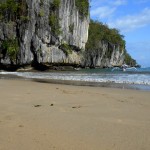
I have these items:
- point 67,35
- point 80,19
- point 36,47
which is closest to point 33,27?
point 36,47

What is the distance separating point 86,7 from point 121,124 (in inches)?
2394

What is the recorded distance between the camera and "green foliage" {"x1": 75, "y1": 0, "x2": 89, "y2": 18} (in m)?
61.7

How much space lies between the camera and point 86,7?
64375mm

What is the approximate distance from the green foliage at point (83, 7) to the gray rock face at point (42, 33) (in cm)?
154

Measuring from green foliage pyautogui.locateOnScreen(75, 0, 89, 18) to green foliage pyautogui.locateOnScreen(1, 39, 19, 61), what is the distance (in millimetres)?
17543

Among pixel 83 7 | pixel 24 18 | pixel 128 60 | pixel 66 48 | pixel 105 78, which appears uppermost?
pixel 83 7

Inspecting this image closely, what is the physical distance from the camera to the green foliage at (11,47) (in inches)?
1926

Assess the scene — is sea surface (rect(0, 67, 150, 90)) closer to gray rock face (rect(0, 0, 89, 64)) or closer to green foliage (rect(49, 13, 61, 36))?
gray rock face (rect(0, 0, 89, 64))

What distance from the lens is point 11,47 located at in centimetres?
4884

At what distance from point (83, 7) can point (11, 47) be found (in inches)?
802

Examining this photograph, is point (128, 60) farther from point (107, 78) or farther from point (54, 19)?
point (107, 78)

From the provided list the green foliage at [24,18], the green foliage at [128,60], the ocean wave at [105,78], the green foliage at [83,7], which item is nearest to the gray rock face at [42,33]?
the green foliage at [24,18]

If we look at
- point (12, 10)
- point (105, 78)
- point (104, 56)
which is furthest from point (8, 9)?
point (104, 56)

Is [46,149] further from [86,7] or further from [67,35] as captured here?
[86,7]
